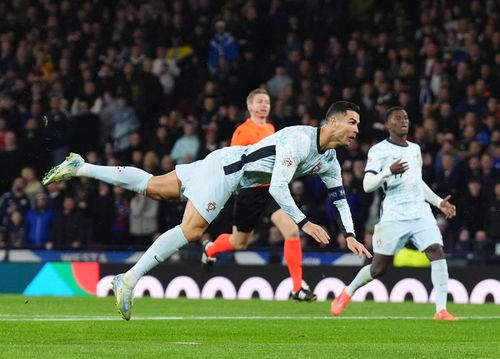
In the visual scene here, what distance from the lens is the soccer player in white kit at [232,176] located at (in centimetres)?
1111

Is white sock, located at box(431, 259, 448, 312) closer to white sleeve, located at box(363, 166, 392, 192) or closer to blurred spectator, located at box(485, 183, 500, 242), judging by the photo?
white sleeve, located at box(363, 166, 392, 192)

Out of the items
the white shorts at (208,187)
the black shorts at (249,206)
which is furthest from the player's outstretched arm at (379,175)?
the white shorts at (208,187)

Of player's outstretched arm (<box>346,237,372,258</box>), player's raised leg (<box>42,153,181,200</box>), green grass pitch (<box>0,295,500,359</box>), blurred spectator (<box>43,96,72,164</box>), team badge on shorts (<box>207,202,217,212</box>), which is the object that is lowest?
green grass pitch (<box>0,295,500,359</box>)

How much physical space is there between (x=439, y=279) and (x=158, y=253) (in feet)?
11.8

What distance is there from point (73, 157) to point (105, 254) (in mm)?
8726

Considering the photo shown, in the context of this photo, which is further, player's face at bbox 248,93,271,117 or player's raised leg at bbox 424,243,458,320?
player's face at bbox 248,93,271,117

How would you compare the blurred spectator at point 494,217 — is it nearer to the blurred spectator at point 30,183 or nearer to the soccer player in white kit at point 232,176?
the soccer player in white kit at point 232,176

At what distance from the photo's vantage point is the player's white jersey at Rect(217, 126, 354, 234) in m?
11.1

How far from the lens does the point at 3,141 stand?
23.2 meters

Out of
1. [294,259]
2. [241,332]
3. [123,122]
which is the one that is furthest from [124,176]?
[123,122]

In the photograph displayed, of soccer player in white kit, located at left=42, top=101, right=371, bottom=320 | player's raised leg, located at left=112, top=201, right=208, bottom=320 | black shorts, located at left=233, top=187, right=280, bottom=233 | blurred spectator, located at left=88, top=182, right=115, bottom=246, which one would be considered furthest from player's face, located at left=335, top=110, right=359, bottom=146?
blurred spectator, located at left=88, top=182, right=115, bottom=246

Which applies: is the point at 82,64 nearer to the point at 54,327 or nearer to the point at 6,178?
the point at 6,178

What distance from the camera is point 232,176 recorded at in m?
11.5

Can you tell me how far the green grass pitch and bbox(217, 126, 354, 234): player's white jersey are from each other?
45.9 inches
